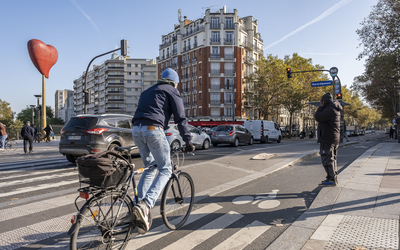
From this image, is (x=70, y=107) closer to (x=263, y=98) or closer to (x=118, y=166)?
(x=263, y=98)

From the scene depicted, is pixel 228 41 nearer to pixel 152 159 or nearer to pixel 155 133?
pixel 152 159

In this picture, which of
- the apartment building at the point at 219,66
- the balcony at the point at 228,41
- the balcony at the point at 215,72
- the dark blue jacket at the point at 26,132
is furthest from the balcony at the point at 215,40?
the dark blue jacket at the point at 26,132

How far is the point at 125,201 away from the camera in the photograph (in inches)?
117

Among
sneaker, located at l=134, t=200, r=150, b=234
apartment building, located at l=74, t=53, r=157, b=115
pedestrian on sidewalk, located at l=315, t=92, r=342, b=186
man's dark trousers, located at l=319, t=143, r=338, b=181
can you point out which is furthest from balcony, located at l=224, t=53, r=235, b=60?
sneaker, located at l=134, t=200, r=150, b=234

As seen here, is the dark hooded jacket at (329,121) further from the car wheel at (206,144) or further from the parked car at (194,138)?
the car wheel at (206,144)

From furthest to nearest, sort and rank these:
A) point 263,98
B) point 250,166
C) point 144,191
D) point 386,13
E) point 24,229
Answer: point 263,98 < point 386,13 < point 250,166 < point 24,229 < point 144,191

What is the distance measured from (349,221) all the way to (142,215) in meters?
2.73

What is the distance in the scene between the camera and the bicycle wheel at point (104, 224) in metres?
2.53

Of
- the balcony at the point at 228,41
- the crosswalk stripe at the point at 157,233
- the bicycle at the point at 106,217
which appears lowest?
the crosswalk stripe at the point at 157,233

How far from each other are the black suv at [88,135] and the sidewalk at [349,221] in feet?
23.1

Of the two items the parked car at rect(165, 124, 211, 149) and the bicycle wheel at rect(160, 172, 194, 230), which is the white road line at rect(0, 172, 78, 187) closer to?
the bicycle wheel at rect(160, 172, 194, 230)

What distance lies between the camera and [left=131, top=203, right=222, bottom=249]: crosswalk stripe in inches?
131

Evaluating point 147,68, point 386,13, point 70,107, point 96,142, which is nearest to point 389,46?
point 386,13

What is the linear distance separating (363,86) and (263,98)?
56.0 feet
